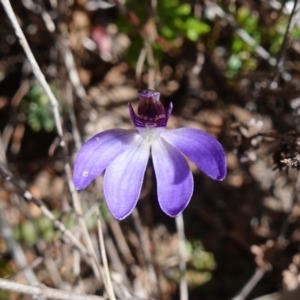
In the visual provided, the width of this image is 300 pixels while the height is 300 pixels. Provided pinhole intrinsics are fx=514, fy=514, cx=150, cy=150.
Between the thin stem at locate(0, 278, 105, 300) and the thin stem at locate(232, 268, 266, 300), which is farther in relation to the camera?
the thin stem at locate(232, 268, 266, 300)

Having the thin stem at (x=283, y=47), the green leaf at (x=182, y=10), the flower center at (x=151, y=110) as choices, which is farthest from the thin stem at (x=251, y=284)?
the green leaf at (x=182, y=10)

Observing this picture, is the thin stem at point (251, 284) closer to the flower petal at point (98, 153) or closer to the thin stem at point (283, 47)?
the thin stem at point (283, 47)

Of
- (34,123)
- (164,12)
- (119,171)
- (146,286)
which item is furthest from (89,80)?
(119,171)

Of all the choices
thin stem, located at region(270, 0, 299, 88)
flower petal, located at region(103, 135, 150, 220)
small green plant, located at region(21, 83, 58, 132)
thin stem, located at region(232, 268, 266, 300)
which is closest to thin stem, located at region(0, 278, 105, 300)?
flower petal, located at region(103, 135, 150, 220)

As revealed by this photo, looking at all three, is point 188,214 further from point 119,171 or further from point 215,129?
point 119,171

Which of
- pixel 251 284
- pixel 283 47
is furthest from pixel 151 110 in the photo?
pixel 251 284

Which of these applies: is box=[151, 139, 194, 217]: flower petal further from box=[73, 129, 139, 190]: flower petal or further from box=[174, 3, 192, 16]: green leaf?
box=[174, 3, 192, 16]: green leaf
